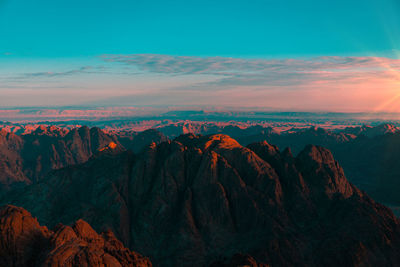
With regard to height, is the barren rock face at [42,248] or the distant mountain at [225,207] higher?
the barren rock face at [42,248]

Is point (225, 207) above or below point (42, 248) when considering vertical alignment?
below

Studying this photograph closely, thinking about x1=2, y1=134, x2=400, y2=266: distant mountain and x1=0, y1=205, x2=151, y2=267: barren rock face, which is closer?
x1=0, y1=205, x2=151, y2=267: barren rock face

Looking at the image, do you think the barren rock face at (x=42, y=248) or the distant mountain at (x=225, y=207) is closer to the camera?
the barren rock face at (x=42, y=248)

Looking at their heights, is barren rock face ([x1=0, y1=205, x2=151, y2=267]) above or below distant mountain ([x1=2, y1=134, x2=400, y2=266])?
above

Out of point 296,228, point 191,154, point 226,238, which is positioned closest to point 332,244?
point 296,228

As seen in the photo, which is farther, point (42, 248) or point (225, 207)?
point (225, 207)
